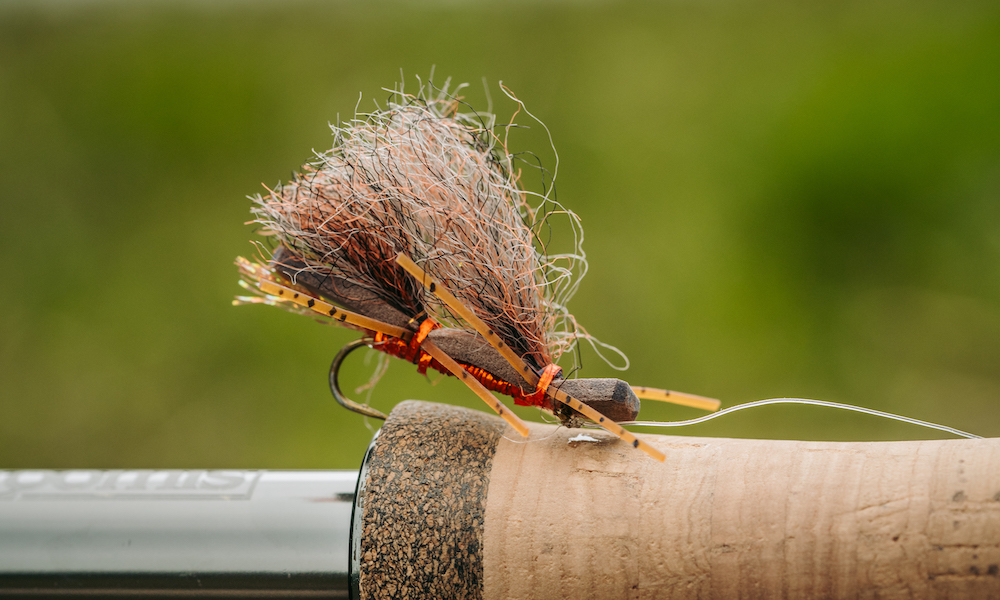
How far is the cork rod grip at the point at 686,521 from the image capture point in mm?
304

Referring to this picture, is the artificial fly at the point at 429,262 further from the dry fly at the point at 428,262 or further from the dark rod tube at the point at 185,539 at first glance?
the dark rod tube at the point at 185,539

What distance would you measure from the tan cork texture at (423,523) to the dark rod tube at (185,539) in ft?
0.15

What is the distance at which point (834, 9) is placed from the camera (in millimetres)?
941

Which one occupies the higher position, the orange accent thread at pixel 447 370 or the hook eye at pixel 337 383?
the orange accent thread at pixel 447 370

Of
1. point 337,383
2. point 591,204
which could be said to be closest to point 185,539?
point 337,383

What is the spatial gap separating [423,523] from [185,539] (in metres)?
0.15

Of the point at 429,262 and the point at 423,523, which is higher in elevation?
the point at 429,262

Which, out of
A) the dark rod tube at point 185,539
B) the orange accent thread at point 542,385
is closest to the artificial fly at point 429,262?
the orange accent thread at point 542,385

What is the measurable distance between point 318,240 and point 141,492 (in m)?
0.19

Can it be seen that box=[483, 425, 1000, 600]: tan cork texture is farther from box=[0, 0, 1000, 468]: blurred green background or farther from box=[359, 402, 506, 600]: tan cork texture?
box=[0, 0, 1000, 468]: blurred green background

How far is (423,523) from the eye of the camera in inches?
13.3

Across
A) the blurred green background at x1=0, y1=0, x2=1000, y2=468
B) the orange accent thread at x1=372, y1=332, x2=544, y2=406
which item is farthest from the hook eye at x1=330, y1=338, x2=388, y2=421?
the blurred green background at x1=0, y1=0, x2=1000, y2=468

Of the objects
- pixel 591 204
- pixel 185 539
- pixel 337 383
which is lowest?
pixel 185 539

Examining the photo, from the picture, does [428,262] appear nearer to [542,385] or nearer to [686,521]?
[542,385]
